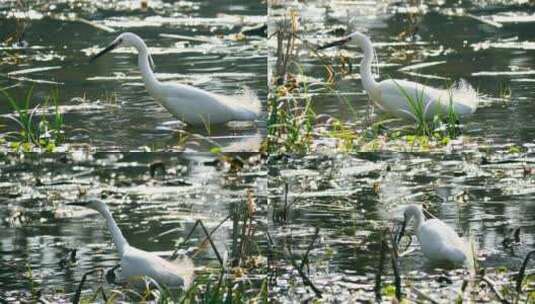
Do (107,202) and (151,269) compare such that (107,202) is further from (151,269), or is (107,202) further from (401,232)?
(401,232)

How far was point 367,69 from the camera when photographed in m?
7.13

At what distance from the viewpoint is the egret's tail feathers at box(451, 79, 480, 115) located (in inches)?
265

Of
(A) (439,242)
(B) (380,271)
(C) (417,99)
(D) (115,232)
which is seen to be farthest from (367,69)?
(B) (380,271)

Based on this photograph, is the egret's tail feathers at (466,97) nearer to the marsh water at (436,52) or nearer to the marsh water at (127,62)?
the marsh water at (436,52)

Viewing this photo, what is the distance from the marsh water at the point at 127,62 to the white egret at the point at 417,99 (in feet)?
1.96

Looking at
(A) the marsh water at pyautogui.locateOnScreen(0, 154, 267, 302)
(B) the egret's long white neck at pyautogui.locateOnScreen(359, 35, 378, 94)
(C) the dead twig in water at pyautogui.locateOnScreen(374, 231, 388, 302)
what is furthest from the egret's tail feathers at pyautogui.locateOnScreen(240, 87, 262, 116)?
(C) the dead twig in water at pyautogui.locateOnScreen(374, 231, 388, 302)

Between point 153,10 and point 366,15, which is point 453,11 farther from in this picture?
point 153,10

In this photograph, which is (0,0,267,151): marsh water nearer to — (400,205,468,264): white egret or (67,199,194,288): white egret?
(67,199,194,288): white egret

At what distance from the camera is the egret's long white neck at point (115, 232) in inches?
226

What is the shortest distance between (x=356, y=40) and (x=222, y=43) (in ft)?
4.13

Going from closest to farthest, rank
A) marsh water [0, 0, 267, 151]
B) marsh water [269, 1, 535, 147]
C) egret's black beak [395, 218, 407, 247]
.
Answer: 1. egret's black beak [395, 218, 407, 247]
2. marsh water [0, 0, 267, 151]
3. marsh water [269, 1, 535, 147]

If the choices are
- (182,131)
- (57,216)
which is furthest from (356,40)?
(57,216)

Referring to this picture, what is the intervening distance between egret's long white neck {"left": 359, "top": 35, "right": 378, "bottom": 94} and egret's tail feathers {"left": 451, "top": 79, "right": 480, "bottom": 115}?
416 millimetres

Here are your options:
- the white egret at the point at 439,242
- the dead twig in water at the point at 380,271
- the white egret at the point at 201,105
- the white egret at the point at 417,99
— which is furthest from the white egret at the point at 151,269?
the white egret at the point at 417,99
